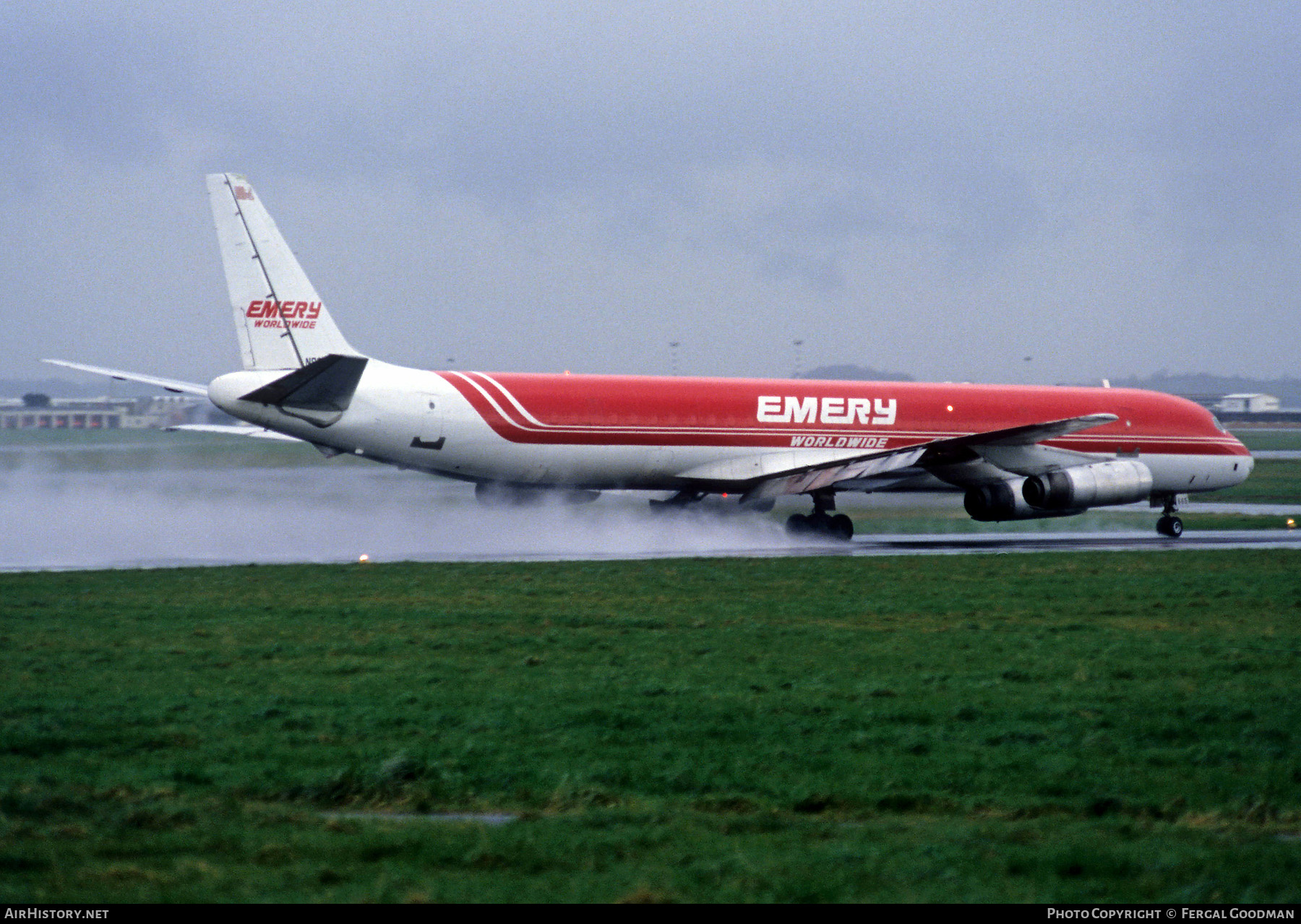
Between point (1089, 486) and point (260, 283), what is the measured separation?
61.4 ft

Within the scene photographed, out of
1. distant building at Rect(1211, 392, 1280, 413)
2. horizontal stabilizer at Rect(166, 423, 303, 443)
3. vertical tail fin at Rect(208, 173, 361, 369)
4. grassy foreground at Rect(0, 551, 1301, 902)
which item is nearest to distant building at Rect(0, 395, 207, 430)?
horizontal stabilizer at Rect(166, 423, 303, 443)

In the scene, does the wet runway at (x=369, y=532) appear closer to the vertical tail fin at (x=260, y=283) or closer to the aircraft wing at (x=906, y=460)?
the aircraft wing at (x=906, y=460)

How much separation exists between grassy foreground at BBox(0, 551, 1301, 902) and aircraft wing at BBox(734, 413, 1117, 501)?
12303 mm

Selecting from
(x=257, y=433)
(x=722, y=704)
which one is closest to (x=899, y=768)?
(x=722, y=704)

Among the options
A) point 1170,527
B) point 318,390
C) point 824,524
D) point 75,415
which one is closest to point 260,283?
point 318,390

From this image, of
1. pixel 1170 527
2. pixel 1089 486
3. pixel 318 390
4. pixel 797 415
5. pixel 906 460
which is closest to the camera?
pixel 318 390

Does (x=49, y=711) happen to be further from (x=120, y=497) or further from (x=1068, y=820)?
(x=120, y=497)

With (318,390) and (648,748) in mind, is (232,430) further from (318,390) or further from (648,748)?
(648,748)

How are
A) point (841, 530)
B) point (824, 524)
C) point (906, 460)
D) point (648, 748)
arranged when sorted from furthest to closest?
point (824, 524) < point (841, 530) < point (906, 460) < point (648, 748)

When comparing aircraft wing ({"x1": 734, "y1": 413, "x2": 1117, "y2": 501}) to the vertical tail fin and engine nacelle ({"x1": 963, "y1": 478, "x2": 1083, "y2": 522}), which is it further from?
the vertical tail fin

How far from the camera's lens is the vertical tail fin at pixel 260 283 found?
28.9m

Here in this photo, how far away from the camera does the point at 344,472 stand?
5072 centimetres

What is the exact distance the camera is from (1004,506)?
3225 cm

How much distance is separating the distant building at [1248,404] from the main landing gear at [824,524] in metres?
158
